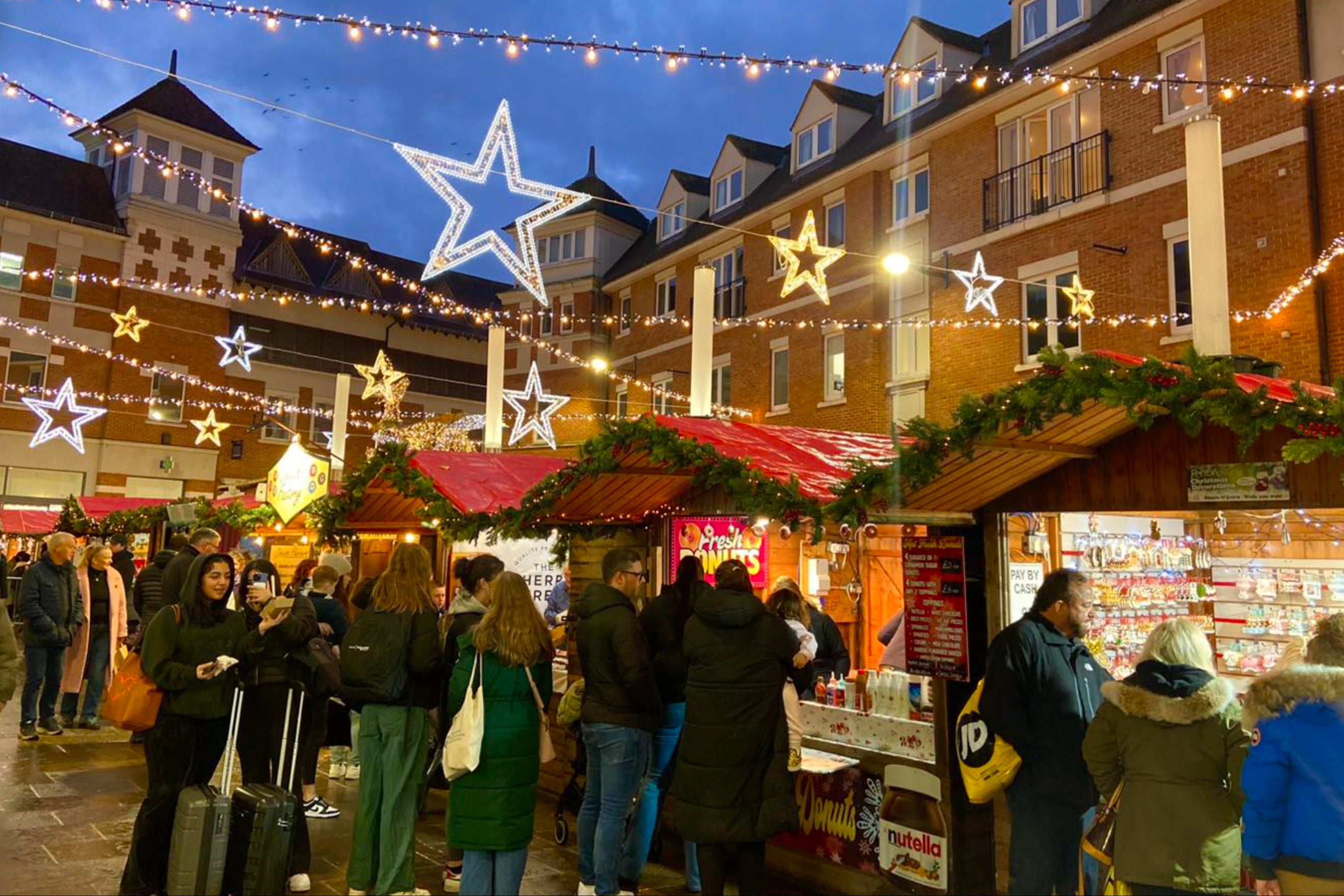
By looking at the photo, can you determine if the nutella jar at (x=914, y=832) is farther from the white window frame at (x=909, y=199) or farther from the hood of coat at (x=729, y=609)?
the white window frame at (x=909, y=199)

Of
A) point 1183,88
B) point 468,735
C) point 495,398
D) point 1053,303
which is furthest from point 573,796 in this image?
point 1183,88

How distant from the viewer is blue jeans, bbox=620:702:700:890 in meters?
5.18

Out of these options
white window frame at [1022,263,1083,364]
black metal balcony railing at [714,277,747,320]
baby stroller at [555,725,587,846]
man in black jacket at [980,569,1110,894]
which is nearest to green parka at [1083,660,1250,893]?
man in black jacket at [980,569,1110,894]

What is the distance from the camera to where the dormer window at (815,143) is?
63.2 feet

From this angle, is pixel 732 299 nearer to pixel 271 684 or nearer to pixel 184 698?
pixel 271 684

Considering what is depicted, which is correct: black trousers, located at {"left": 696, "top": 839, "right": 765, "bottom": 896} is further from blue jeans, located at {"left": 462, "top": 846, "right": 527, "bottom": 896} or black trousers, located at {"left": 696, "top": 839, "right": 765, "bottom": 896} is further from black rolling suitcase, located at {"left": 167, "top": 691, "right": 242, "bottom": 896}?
black rolling suitcase, located at {"left": 167, "top": 691, "right": 242, "bottom": 896}

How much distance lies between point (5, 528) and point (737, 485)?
66.2 feet

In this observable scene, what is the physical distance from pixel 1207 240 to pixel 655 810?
4.76 meters

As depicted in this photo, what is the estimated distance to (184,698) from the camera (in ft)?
15.2

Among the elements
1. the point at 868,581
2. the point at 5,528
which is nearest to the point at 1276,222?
the point at 868,581

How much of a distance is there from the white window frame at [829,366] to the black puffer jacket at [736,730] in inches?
534

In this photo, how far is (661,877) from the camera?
18.4 feet

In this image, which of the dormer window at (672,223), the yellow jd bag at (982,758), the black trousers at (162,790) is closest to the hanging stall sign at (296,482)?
the black trousers at (162,790)

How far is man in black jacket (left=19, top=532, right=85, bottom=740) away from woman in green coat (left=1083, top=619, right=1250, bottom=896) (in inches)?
339
